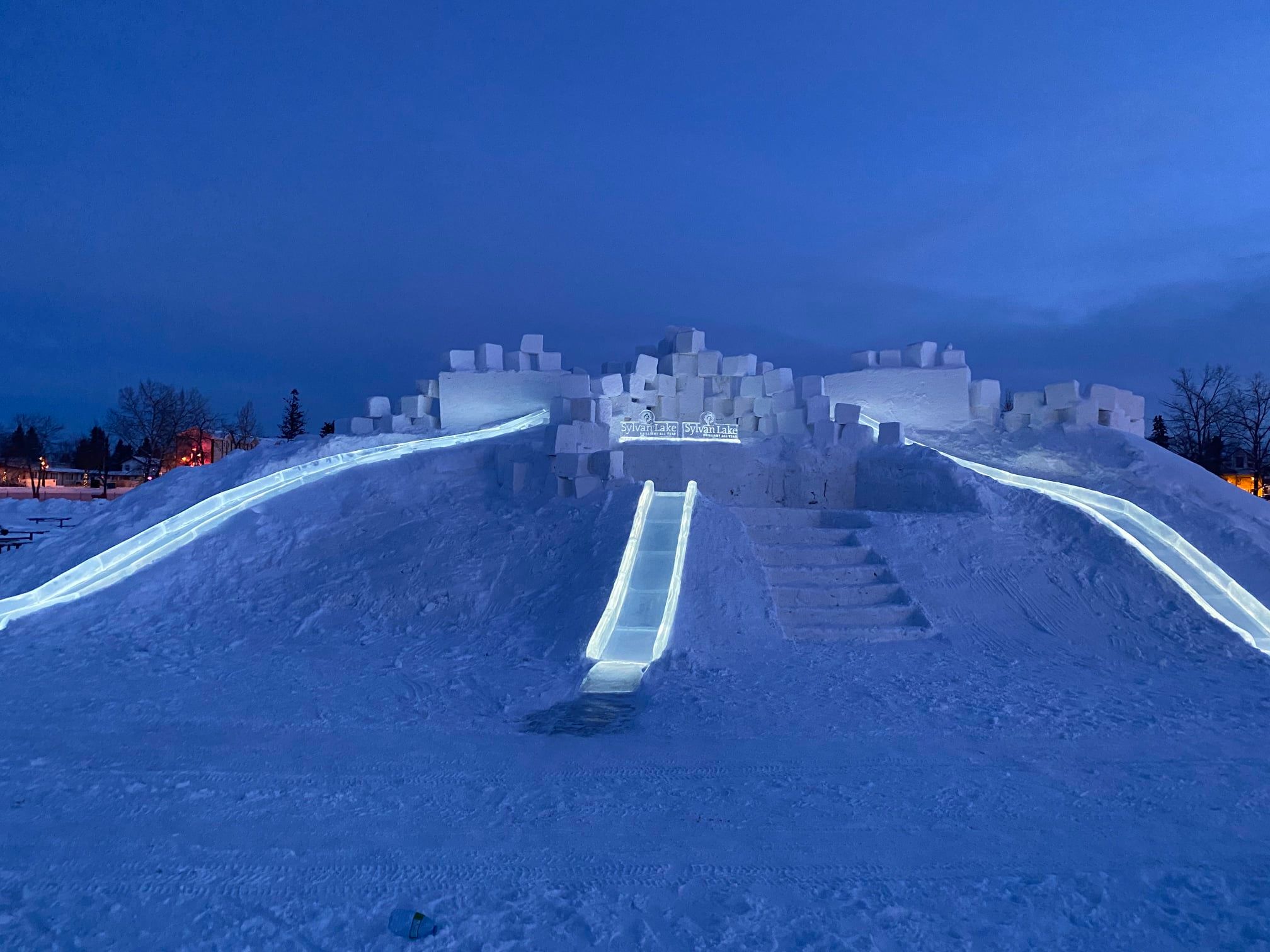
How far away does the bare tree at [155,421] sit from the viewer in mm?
33312

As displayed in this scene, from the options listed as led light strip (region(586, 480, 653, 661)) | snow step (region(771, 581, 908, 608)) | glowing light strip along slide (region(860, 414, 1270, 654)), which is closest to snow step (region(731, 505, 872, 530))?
led light strip (region(586, 480, 653, 661))

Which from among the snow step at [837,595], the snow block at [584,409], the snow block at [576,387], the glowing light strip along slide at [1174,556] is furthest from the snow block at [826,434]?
the snow step at [837,595]

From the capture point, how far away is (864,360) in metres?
18.0

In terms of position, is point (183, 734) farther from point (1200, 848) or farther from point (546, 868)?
point (1200, 848)

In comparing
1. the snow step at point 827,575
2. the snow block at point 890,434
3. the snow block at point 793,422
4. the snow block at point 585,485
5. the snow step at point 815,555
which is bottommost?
the snow step at point 827,575

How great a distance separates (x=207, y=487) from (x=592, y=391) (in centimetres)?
694

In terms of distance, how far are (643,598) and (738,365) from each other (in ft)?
32.3

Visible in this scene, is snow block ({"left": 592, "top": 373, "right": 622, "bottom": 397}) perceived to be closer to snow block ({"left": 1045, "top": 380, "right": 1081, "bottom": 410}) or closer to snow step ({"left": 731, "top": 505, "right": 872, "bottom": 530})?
snow step ({"left": 731, "top": 505, "right": 872, "bottom": 530})

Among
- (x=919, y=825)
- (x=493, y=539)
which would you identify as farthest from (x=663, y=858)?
(x=493, y=539)

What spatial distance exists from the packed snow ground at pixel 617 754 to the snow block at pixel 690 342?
25.1ft

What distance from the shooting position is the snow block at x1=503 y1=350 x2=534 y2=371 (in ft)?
56.6

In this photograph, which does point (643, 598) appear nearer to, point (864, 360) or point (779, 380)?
point (779, 380)

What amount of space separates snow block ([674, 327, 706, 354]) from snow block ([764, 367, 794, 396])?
70.2 inches

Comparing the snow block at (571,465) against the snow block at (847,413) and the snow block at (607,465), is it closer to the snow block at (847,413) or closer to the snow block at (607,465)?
the snow block at (607,465)
